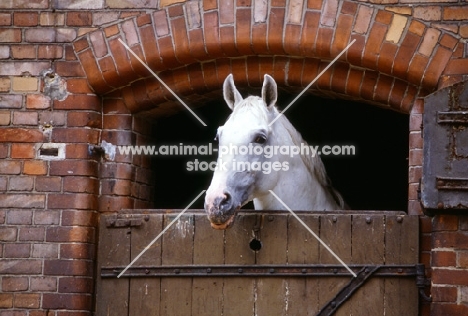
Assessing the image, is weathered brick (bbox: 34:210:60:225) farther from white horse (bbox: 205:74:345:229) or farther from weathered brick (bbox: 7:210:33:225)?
white horse (bbox: 205:74:345:229)

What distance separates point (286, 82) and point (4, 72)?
5.43 ft

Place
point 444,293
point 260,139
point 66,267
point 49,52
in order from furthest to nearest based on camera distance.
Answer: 1. point 49,52
2. point 66,267
3. point 260,139
4. point 444,293

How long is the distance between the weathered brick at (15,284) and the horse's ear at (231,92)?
1.52m

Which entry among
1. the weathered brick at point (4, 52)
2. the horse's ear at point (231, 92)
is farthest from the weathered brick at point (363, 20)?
the weathered brick at point (4, 52)

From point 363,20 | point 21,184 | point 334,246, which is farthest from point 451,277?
point 21,184

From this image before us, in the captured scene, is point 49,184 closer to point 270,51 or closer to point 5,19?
point 5,19

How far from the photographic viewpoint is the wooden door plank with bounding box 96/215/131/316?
184 inches

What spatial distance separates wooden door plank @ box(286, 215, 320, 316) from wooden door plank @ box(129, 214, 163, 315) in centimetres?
73

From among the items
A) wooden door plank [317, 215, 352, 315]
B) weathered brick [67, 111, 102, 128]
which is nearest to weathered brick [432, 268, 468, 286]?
wooden door plank [317, 215, 352, 315]

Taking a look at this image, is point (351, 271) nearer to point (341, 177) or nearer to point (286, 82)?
point (286, 82)

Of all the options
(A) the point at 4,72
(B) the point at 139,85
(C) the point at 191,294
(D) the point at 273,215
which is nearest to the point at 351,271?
(D) the point at 273,215

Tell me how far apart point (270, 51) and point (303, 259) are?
1193 mm

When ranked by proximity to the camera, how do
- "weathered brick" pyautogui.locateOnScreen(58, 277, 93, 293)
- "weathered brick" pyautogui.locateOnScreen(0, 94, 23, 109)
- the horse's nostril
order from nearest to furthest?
the horse's nostril, "weathered brick" pyautogui.locateOnScreen(58, 277, 93, 293), "weathered brick" pyautogui.locateOnScreen(0, 94, 23, 109)

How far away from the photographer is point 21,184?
191 inches
